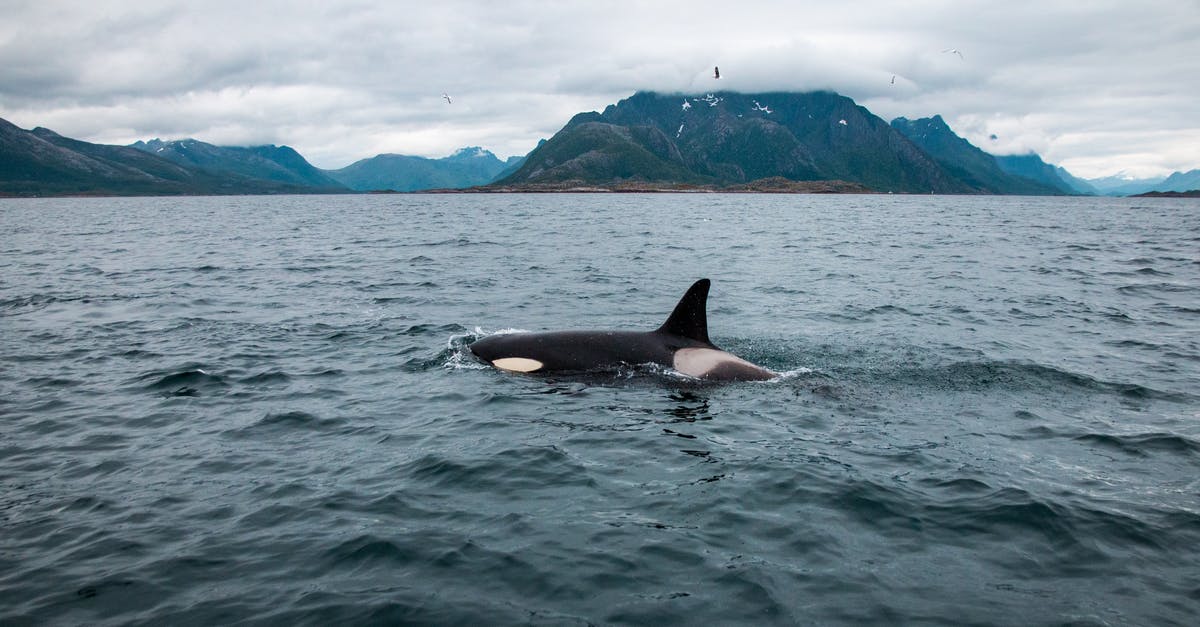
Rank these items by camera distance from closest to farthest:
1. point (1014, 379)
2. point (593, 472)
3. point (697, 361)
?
point (593, 472)
point (697, 361)
point (1014, 379)

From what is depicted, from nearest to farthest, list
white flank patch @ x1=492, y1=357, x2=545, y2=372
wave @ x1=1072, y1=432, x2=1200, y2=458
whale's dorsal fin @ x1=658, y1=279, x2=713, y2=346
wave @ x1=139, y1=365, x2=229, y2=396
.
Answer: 1. wave @ x1=1072, y1=432, x2=1200, y2=458
2. wave @ x1=139, y1=365, x2=229, y2=396
3. whale's dorsal fin @ x1=658, y1=279, x2=713, y2=346
4. white flank patch @ x1=492, y1=357, x2=545, y2=372

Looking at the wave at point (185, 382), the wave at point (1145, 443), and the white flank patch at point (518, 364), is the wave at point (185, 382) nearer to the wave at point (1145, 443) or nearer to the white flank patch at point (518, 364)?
the white flank patch at point (518, 364)

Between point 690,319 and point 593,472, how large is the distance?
18.0 ft

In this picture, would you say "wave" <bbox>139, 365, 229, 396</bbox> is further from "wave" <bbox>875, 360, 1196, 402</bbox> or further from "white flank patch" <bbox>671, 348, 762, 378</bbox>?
"wave" <bbox>875, 360, 1196, 402</bbox>

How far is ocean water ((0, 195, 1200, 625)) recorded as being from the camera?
6.91 m

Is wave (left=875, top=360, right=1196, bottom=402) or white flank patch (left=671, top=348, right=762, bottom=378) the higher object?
white flank patch (left=671, top=348, right=762, bottom=378)

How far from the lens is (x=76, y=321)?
2092 cm

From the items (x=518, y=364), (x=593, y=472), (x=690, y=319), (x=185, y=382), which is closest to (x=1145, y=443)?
(x=690, y=319)

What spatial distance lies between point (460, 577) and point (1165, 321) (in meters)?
23.2

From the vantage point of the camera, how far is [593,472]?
999 cm

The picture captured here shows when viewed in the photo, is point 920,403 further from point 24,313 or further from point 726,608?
point 24,313

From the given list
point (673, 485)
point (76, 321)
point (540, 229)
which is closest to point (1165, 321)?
point (673, 485)

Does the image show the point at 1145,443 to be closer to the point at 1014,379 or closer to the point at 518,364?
the point at 1014,379

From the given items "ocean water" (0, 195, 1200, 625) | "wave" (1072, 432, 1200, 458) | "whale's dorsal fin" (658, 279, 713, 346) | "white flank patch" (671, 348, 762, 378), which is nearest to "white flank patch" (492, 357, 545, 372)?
"ocean water" (0, 195, 1200, 625)
